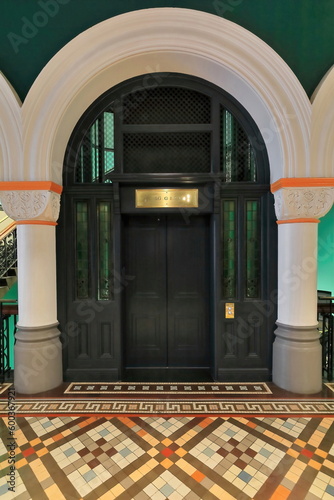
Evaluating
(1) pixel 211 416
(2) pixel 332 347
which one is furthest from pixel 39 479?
(2) pixel 332 347

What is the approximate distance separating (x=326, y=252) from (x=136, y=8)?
6.92 m

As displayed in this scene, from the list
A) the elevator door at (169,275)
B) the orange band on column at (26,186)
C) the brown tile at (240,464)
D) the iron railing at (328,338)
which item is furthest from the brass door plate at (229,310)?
the orange band on column at (26,186)

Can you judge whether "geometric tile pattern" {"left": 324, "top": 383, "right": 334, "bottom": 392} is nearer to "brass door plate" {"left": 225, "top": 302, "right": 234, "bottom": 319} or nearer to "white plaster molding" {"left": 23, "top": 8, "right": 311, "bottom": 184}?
"brass door plate" {"left": 225, "top": 302, "right": 234, "bottom": 319}

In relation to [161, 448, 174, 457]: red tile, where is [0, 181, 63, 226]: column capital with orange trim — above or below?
above

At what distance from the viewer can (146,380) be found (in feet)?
13.4

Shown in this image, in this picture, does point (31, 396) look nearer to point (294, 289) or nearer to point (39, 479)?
point (39, 479)

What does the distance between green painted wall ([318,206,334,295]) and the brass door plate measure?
4.84 metres

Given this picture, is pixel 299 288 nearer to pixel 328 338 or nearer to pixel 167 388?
pixel 328 338

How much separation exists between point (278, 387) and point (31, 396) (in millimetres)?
3279

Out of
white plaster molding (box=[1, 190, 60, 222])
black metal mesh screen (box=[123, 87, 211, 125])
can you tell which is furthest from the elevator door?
black metal mesh screen (box=[123, 87, 211, 125])

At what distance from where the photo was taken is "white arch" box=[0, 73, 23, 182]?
143 inches

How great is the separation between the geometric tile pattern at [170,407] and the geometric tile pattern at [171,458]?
11 centimetres

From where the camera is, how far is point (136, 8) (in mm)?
3619

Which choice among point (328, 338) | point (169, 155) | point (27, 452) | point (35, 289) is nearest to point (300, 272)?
point (328, 338)
